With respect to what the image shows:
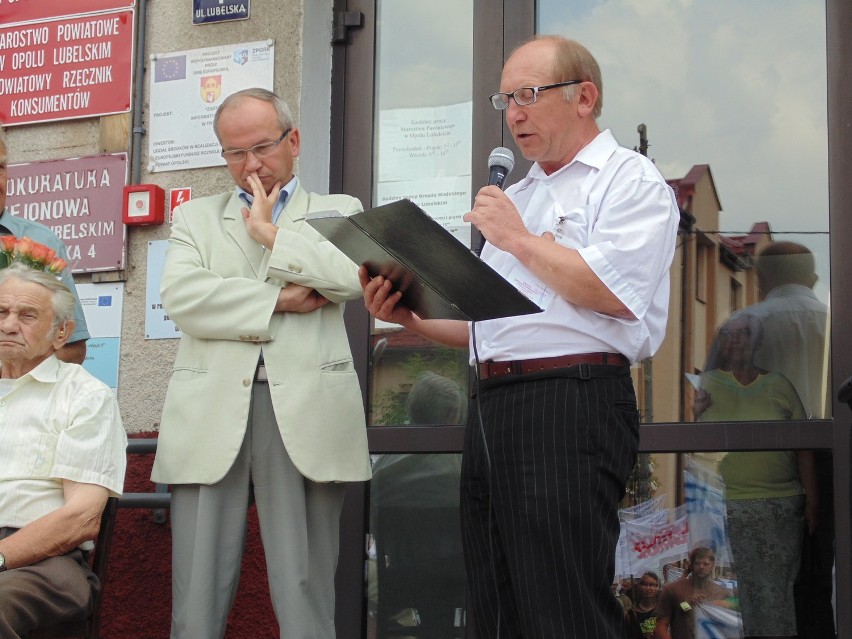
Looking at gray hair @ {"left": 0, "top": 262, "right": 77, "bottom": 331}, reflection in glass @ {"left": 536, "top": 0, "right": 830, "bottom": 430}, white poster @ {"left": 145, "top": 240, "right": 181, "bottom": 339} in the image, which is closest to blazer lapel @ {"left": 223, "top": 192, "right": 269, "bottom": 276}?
gray hair @ {"left": 0, "top": 262, "right": 77, "bottom": 331}

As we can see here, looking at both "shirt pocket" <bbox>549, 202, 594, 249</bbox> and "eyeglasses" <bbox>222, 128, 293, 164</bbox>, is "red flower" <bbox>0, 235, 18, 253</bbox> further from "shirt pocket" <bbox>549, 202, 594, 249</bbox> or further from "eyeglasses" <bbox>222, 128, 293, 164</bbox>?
"shirt pocket" <bbox>549, 202, 594, 249</bbox>

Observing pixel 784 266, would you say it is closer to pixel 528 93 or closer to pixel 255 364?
pixel 528 93

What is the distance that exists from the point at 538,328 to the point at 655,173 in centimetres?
46

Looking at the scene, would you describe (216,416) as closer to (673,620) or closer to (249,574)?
(249,574)

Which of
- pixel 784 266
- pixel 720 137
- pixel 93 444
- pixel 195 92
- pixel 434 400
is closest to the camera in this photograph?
pixel 93 444

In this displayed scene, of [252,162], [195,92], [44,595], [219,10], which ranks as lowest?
[44,595]

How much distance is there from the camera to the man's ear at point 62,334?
3.41 m

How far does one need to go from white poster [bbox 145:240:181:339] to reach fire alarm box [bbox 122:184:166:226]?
0.32ft

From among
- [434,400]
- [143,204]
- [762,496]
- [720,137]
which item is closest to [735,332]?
[762,496]

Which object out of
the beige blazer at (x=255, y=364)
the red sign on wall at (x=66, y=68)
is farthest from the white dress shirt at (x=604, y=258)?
the red sign on wall at (x=66, y=68)

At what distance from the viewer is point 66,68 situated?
4633 mm

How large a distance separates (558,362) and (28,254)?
1.76 m

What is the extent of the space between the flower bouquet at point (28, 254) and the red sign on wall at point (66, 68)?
1.20 metres

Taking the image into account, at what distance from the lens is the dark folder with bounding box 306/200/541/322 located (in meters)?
2.35
